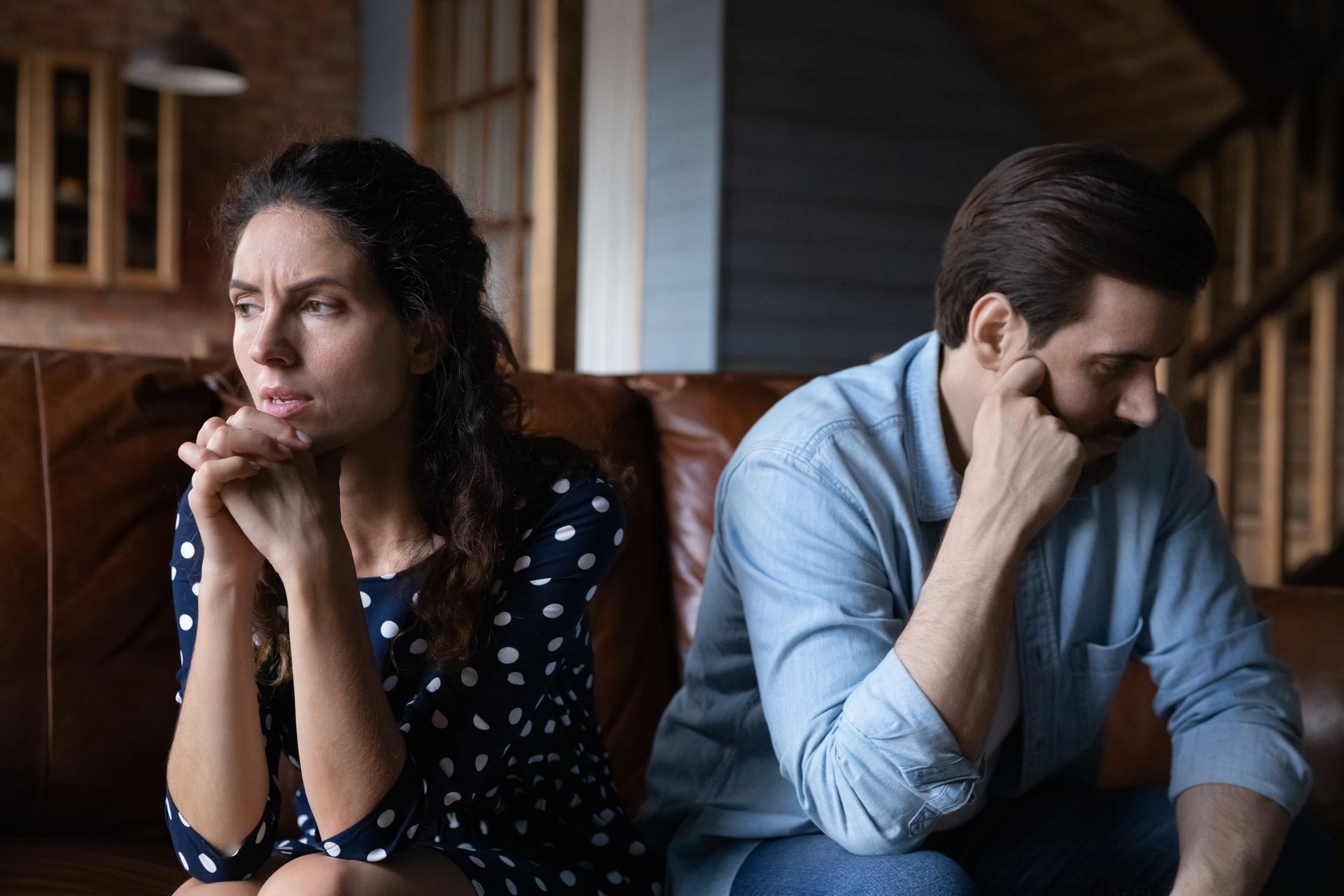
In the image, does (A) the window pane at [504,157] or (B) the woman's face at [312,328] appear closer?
(B) the woman's face at [312,328]

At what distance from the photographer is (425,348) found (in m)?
1.28

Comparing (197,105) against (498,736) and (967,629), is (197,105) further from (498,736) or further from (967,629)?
(967,629)

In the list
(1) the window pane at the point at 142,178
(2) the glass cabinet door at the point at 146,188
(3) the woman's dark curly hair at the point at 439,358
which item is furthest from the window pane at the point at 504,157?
(3) the woman's dark curly hair at the point at 439,358

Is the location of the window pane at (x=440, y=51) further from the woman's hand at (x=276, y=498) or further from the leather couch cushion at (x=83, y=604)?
the woman's hand at (x=276, y=498)

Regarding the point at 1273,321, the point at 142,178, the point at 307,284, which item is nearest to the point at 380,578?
the point at 307,284

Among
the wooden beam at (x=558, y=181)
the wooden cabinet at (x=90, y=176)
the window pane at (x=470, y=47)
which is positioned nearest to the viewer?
the wooden beam at (x=558, y=181)

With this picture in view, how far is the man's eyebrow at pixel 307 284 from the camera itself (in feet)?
3.80

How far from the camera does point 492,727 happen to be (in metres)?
1.22

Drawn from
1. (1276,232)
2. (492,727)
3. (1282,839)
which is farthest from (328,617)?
(1276,232)

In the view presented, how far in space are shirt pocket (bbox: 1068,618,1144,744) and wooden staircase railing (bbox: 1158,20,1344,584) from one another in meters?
1.77

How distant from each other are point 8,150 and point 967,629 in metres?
6.42

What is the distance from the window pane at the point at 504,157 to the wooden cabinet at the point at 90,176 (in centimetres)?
182

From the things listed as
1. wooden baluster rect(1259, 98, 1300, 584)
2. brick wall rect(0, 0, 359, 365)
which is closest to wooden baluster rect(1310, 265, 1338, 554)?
wooden baluster rect(1259, 98, 1300, 584)

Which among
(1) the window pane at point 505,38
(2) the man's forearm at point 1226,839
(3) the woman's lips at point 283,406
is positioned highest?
(1) the window pane at point 505,38
